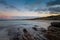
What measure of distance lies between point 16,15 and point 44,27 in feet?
1.44

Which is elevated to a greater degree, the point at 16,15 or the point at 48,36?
the point at 16,15

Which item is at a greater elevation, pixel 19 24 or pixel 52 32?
pixel 19 24

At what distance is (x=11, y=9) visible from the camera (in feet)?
4.61

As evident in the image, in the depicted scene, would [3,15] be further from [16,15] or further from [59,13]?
[59,13]

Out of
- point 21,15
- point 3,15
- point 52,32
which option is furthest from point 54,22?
point 3,15

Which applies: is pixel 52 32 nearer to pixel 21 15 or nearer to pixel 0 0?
pixel 21 15

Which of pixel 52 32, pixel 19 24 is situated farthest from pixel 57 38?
pixel 19 24

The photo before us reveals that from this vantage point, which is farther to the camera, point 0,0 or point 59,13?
point 59,13

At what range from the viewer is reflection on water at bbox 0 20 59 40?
1348 mm

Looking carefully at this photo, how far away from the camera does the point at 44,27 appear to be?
143 centimetres

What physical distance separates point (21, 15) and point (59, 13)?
0.56 meters

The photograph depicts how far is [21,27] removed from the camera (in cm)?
139

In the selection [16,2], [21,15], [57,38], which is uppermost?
[16,2]

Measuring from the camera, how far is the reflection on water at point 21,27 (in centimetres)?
135
